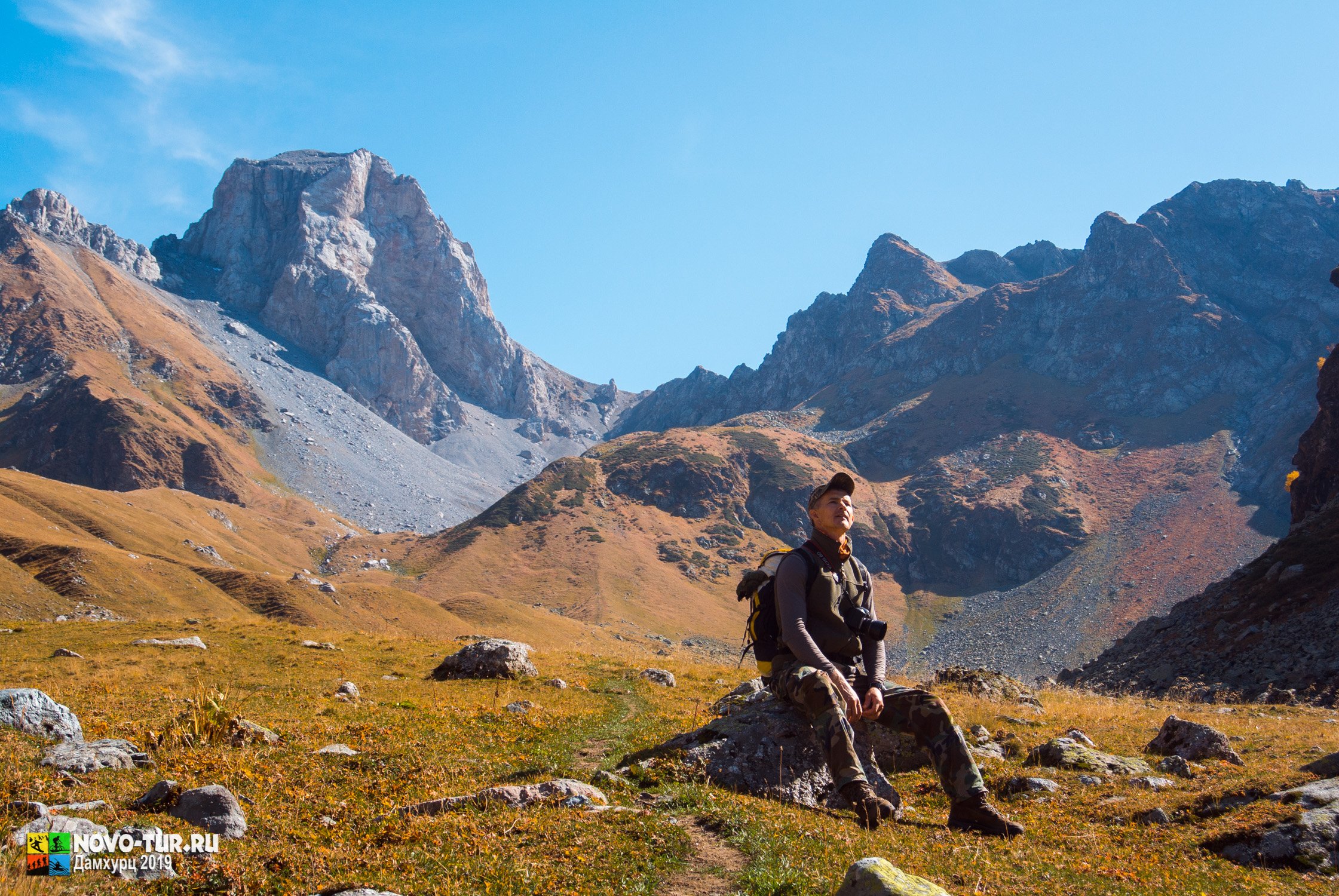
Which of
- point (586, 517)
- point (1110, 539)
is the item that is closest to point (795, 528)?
point (586, 517)

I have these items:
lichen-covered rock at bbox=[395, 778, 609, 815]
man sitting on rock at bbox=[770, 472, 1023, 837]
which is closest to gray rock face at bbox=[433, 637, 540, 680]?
man sitting on rock at bbox=[770, 472, 1023, 837]

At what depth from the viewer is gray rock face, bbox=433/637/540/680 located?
21.3 m

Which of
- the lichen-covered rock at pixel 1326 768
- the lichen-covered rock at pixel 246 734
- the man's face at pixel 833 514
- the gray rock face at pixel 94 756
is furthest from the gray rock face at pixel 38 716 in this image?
the lichen-covered rock at pixel 1326 768

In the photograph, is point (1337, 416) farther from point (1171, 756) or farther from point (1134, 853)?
point (1134, 853)

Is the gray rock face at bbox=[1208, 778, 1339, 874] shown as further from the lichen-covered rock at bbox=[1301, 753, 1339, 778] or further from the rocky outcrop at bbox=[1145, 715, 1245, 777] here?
the rocky outcrop at bbox=[1145, 715, 1245, 777]

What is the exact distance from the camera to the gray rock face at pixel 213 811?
6.75m

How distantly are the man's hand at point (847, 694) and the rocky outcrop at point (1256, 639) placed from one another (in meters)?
21.2

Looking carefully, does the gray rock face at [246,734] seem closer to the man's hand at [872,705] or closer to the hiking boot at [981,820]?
the man's hand at [872,705]

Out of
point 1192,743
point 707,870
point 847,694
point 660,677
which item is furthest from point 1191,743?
point 660,677

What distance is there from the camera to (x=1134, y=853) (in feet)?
23.9

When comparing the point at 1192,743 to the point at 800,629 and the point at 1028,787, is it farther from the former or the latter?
the point at 800,629

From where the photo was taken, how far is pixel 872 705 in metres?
8.74

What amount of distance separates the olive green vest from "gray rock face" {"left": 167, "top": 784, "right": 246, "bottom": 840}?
608 cm

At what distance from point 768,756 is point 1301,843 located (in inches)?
198
